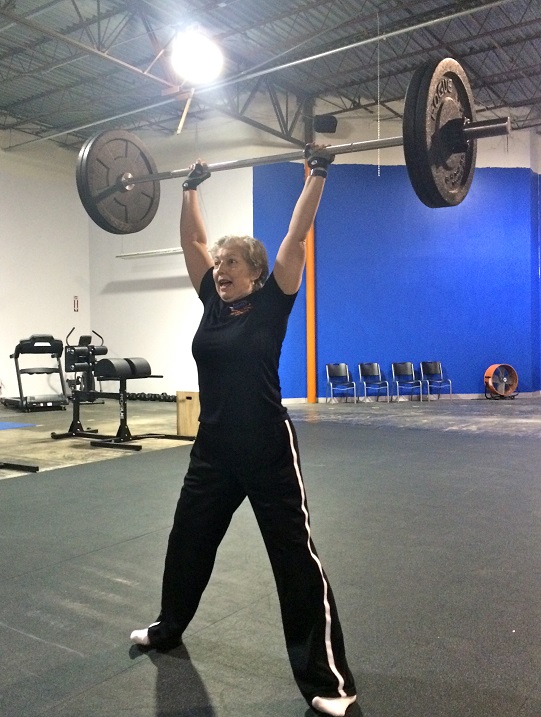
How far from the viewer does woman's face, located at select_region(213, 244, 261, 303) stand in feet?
5.24

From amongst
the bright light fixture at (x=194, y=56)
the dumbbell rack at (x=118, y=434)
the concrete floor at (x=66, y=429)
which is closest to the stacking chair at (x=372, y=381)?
the concrete floor at (x=66, y=429)

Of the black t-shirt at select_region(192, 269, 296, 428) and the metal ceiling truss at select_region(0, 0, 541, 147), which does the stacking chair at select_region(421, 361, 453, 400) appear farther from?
the black t-shirt at select_region(192, 269, 296, 428)

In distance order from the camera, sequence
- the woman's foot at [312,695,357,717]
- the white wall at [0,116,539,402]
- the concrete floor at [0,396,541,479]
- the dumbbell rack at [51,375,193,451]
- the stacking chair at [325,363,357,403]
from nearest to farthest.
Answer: the woman's foot at [312,695,357,717]
the concrete floor at [0,396,541,479]
the dumbbell rack at [51,375,193,451]
the stacking chair at [325,363,357,403]
the white wall at [0,116,539,402]

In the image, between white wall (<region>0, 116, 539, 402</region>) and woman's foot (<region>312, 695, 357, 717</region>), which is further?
white wall (<region>0, 116, 539, 402</region>)

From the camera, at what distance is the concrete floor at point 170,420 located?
5148 mm

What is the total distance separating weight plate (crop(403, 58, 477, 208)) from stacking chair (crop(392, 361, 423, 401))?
7419mm

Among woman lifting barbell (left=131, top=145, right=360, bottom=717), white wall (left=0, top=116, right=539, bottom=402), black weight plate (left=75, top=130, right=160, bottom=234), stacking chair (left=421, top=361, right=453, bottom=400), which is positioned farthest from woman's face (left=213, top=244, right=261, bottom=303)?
stacking chair (left=421, top=361, right=453, bottom=400)

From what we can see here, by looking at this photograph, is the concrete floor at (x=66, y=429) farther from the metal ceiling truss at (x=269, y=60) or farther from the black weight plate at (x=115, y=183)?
the metal ceiling truss at (x=269, y=60)

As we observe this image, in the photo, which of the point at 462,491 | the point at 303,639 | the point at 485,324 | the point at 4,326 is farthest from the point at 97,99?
the point at 303,639

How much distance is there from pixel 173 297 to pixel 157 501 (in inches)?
276

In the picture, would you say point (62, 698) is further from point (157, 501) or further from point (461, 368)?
point (461, 368)

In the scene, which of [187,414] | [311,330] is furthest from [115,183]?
[311,330]

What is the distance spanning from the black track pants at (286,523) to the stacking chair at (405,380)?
27.4ft

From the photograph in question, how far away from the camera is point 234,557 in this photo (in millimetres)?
2578
